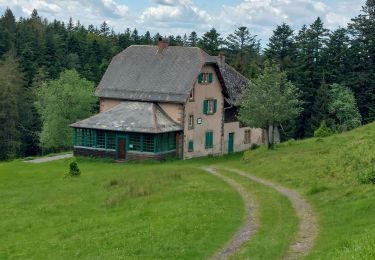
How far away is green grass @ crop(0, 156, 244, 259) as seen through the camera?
21156mm

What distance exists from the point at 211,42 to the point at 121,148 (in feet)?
166

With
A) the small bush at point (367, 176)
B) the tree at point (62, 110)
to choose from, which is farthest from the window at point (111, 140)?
the small bush at point (367, 176)

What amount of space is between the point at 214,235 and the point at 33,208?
44.8 ft

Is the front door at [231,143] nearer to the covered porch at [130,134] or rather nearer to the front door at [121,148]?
the covered porch at [130,134]

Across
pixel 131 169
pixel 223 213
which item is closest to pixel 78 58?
pixel 131 169

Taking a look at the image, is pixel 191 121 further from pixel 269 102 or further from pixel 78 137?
pixel 78 137

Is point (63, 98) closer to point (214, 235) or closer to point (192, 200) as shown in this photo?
point (192, 200)

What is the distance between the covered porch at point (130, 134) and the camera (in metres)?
53.6

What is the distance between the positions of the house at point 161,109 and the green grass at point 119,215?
35.6ft

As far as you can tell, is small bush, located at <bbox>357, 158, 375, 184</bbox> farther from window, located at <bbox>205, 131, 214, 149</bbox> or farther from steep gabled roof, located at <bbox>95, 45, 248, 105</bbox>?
window, located at <bbox>205, 131, 214, 149</bbox>

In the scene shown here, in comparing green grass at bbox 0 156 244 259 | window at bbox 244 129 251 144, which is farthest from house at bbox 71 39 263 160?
green grass at bbox 0 156 244 259

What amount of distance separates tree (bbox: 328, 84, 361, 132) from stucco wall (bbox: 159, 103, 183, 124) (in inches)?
1053

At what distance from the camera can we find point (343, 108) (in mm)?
75062

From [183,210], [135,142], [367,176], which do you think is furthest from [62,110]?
[367,176]
